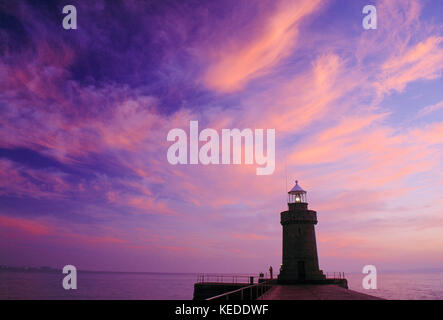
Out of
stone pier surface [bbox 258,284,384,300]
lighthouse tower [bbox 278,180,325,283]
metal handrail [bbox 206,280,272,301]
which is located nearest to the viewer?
metal handrail [bbox 206,280,272,301]

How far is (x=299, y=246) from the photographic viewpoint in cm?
3769

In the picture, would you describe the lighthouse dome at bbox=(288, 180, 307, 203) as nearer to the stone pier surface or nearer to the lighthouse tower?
the lighthouse tower

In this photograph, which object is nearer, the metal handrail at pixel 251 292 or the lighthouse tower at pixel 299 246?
the metal handrail at pixel 251 292

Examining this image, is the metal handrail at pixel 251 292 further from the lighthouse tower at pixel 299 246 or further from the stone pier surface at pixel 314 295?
the lighthouse tower at pixel 299 246

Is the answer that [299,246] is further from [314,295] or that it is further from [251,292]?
[251,292]

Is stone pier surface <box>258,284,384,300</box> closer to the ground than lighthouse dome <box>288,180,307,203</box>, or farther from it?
closer to the ground

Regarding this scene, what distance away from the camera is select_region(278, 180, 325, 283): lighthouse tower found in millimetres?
37125

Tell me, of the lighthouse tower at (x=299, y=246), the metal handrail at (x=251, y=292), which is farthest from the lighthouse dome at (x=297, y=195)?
the metal handrail at (x=251, y=292)

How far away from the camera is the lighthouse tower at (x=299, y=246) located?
122 feet

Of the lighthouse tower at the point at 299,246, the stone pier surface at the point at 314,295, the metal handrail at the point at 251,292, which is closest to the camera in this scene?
the metal handrail at the point at 251,292

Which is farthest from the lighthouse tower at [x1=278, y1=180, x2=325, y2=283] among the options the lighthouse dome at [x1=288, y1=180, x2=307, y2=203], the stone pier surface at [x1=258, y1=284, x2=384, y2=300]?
the stone pier surface at [x1=258, y1=284, x2=384, y2=300]
